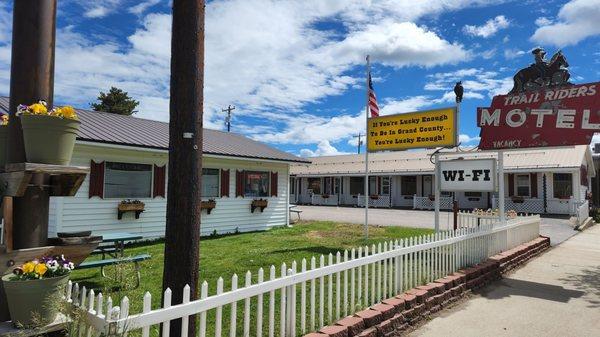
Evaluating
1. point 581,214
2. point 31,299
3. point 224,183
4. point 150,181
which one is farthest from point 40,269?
point 581,214

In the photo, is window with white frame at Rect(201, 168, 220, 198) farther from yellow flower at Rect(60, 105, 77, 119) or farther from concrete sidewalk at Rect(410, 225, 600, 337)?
yellow flower at Rect(60, 105, 77, 119)

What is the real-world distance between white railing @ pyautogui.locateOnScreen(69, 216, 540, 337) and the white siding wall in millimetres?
6838

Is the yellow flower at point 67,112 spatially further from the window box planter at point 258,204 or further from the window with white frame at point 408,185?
the window with white frame at point 408,185

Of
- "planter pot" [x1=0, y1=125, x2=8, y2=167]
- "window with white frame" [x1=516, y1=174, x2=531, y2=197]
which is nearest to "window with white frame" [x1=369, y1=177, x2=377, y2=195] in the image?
"window with white frame" [x1=516, y1=174, x2=531, y2=197]

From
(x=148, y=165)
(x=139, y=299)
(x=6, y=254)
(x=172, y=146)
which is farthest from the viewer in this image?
(x=148, y=165)

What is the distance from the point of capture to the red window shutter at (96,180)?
10.9m

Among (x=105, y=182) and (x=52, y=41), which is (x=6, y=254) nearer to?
(x=52, y=41)

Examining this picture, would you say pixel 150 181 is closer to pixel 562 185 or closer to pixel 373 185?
pixel 562 185

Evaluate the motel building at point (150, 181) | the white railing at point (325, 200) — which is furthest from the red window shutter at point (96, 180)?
the white railing at point (325, 200)

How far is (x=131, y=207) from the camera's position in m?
11.5

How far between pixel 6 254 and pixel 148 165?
32.8ft

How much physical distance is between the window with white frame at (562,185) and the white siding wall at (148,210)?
17.4m

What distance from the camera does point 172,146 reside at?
3.18 m

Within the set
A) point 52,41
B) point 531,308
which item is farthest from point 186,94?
point 531,308
